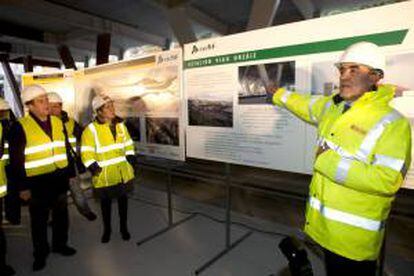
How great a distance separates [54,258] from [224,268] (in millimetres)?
1549

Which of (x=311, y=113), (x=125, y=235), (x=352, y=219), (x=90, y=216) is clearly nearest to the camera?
(x=352, y=219)

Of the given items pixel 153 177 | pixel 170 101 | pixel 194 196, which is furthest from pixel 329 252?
pixel 153 177

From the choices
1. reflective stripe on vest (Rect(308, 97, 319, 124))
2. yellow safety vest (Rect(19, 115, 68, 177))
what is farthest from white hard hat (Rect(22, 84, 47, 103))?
reflective stripe on vest (Rect(308, 97, 319, 124))

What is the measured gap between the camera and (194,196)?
4.80 metres

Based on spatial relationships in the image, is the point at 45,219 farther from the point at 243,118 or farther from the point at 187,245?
the point at 243,118

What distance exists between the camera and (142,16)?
6.36 m

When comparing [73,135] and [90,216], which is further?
[90,216]

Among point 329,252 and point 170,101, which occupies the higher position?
point 170,101

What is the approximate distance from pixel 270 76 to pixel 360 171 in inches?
44.6

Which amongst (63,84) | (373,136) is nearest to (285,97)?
(373,136)

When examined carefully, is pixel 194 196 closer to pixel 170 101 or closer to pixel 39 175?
pixel 170 101

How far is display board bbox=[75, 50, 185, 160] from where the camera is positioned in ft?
9.63

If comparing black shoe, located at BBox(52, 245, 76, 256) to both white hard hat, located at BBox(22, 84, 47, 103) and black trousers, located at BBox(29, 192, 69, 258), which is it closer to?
black trousers, located at BBox(29, 192, 69, 258)

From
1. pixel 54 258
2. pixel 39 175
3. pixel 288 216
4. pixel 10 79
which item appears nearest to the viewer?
pixel 39 175
